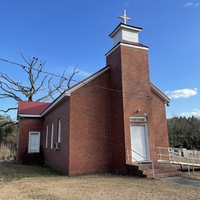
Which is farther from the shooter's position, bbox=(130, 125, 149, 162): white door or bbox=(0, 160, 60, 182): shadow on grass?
bbox=(130, 125, 149, 162): white door

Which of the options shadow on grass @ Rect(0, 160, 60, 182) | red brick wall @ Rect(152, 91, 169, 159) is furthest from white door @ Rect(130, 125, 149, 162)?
shadow on grass @ Rect(0, 160, 60, 182)

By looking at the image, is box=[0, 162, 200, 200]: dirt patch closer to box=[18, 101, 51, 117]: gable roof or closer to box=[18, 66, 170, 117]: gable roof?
box=[18, 66, 170, 117]: gable roof

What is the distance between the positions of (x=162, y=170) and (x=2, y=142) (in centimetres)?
2468

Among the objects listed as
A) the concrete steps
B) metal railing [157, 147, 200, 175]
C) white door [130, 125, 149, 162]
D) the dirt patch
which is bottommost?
the dirt patch

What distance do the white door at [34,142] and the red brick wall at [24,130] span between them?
357 millimetres

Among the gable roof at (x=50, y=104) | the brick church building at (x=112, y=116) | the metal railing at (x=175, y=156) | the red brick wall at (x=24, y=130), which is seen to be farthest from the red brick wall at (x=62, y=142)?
the metal railing at (x=175, y=156)

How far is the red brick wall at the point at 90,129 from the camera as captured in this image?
1086 cm

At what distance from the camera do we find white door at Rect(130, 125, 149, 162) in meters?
11.1

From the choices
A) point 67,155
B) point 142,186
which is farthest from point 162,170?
point 67,155

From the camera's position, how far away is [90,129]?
11.4 meters

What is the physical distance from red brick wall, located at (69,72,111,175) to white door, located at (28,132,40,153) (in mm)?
Result: 8600

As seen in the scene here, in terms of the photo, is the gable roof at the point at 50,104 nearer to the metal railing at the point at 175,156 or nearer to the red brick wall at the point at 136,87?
Answer: the red brick wall at the point at 136,87

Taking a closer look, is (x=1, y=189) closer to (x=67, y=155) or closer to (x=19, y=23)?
(x=67, y=155)

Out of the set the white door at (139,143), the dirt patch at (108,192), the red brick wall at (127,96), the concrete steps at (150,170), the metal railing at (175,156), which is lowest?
the dirt patch at (108,192)
